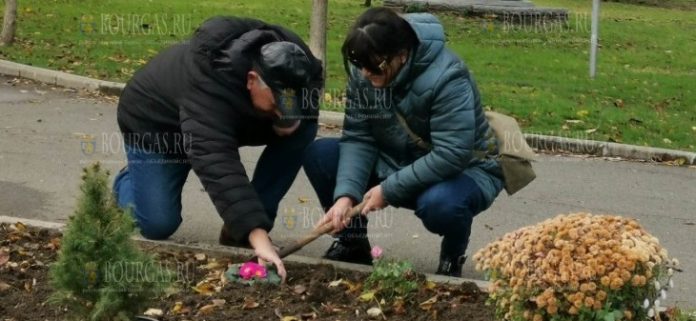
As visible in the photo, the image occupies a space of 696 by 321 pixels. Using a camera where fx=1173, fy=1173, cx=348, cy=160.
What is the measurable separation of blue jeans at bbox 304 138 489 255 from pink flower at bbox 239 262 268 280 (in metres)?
0.75

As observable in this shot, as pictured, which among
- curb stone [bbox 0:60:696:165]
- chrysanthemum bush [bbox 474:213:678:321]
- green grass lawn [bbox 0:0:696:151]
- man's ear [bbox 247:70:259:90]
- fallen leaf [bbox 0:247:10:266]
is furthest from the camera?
green grass lawn [bbox 0:0:696:151]

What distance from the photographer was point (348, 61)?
4.91m

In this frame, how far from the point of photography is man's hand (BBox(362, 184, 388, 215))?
4988 millimetres

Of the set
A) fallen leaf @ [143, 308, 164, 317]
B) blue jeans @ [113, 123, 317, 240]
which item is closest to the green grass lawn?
blue jeans @ [113, 123, 317, 240]

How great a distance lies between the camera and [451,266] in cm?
538

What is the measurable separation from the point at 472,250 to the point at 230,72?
6.70 ft

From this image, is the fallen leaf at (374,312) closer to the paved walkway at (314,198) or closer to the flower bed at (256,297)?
the flower bed at (256,297)

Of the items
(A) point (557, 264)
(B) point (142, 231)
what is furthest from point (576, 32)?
(A) point (557, 264)

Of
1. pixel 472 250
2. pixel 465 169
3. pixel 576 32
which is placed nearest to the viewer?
pixel 465 169

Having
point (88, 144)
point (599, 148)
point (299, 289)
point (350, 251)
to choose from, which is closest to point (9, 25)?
point (88, 144)

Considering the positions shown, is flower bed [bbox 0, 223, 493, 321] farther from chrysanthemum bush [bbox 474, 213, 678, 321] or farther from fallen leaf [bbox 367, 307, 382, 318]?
chrysanthemum bush [bbox 474, 213, 678, 321]

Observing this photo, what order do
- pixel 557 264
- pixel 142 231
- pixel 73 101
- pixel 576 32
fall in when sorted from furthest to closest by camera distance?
pixel 576 32, pixel 73 101, pixel 142 231, pixel 557 264

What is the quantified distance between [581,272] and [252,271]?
5.15 feet

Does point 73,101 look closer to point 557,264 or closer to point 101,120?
point 101,120
